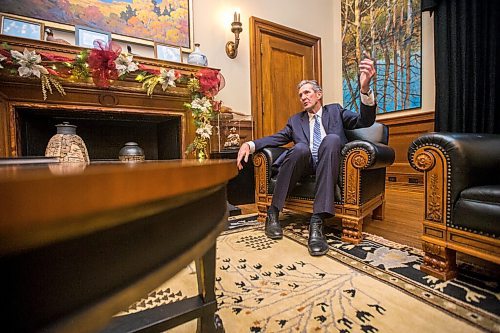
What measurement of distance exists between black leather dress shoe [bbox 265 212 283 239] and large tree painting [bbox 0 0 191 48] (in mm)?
2046

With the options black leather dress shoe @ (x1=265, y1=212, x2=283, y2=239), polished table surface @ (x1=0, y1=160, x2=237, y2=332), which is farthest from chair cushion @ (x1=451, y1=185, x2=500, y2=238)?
polished table surface @ (x1=0, y1=160, x2=237, y2=332)

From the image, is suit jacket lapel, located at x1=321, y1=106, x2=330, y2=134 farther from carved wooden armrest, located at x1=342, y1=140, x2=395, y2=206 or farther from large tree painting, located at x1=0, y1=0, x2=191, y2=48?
large tree painting, located at x1=0, y1=0, x2=191, y2=48

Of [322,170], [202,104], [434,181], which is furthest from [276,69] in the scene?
[434,181]

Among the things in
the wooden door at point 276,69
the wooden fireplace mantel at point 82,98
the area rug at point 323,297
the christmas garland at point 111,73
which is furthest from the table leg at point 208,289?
the wooden door at point 276,69

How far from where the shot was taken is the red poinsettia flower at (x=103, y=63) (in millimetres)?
2012

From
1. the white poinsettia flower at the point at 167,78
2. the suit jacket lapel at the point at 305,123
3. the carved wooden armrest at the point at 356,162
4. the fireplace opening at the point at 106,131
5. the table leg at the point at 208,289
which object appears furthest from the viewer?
the white poinsettia flower at the point at 167,78

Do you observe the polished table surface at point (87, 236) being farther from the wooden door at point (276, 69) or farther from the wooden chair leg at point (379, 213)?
the wooden door at point (276, 69)

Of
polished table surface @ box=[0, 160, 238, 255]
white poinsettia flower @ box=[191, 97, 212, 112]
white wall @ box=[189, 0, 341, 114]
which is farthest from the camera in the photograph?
white wall @ box=[189, 0, 341, 114]

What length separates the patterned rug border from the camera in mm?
816

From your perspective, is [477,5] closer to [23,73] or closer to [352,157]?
[352,157]

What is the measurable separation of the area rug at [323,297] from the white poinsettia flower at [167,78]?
5.27 ft

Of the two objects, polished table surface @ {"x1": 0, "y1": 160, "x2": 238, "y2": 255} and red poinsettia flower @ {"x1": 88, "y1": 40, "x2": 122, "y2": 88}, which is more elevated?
red poinsettia flower @ {"x1": 88, "y1": 40, "x2": 122, "y2": 88}

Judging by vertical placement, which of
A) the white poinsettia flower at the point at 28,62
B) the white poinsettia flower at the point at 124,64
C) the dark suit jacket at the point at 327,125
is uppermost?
the white poinsettia flower at the point at 124,64

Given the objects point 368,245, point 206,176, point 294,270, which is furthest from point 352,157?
point 206,176
